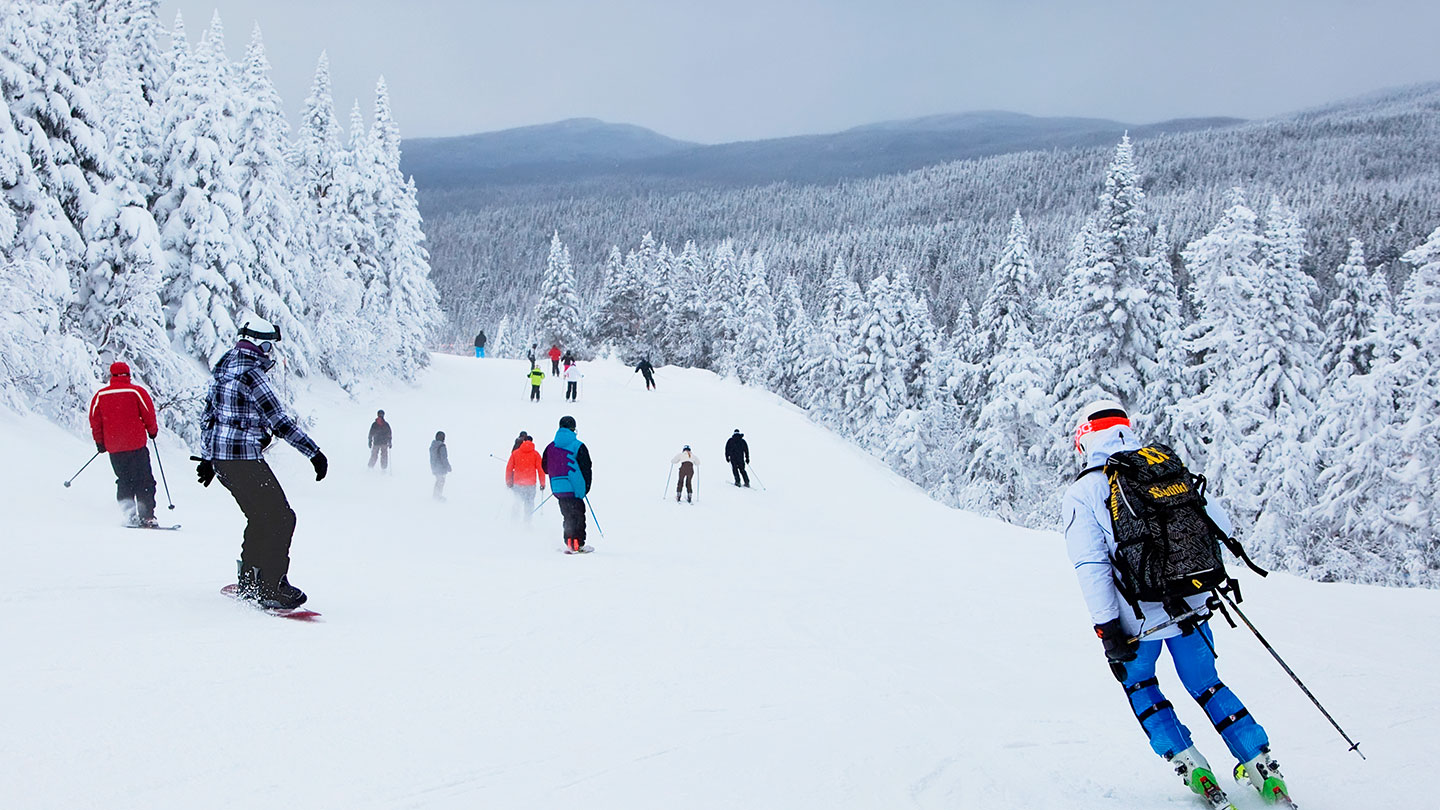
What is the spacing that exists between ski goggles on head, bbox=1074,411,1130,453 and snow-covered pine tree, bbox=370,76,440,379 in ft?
117

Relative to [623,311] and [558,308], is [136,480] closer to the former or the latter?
[623,311]

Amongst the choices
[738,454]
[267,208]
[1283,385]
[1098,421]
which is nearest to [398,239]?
[267,208]

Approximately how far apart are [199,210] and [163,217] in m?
1.03

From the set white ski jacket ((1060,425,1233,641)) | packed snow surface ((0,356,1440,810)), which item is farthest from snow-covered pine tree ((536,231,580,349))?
white ski jacket ((1060,425,1233,641))

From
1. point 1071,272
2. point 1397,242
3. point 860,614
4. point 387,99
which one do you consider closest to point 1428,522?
point 1071,272

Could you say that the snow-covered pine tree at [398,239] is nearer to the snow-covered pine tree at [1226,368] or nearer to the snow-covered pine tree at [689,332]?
the snow-covered pine tree at [689,332]

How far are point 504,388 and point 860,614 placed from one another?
30.8 meters

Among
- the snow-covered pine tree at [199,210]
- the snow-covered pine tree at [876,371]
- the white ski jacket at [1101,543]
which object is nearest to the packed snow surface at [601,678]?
the white ski jacket at [1101,543]

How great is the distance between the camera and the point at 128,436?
9.68 metres

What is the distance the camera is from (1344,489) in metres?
23.3

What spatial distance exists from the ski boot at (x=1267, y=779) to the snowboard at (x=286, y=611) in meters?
5.85

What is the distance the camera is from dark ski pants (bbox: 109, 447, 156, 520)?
9703 millimetres

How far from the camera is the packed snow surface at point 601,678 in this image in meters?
4.07

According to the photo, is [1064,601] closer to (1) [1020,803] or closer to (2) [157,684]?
(1) [1020,803]
